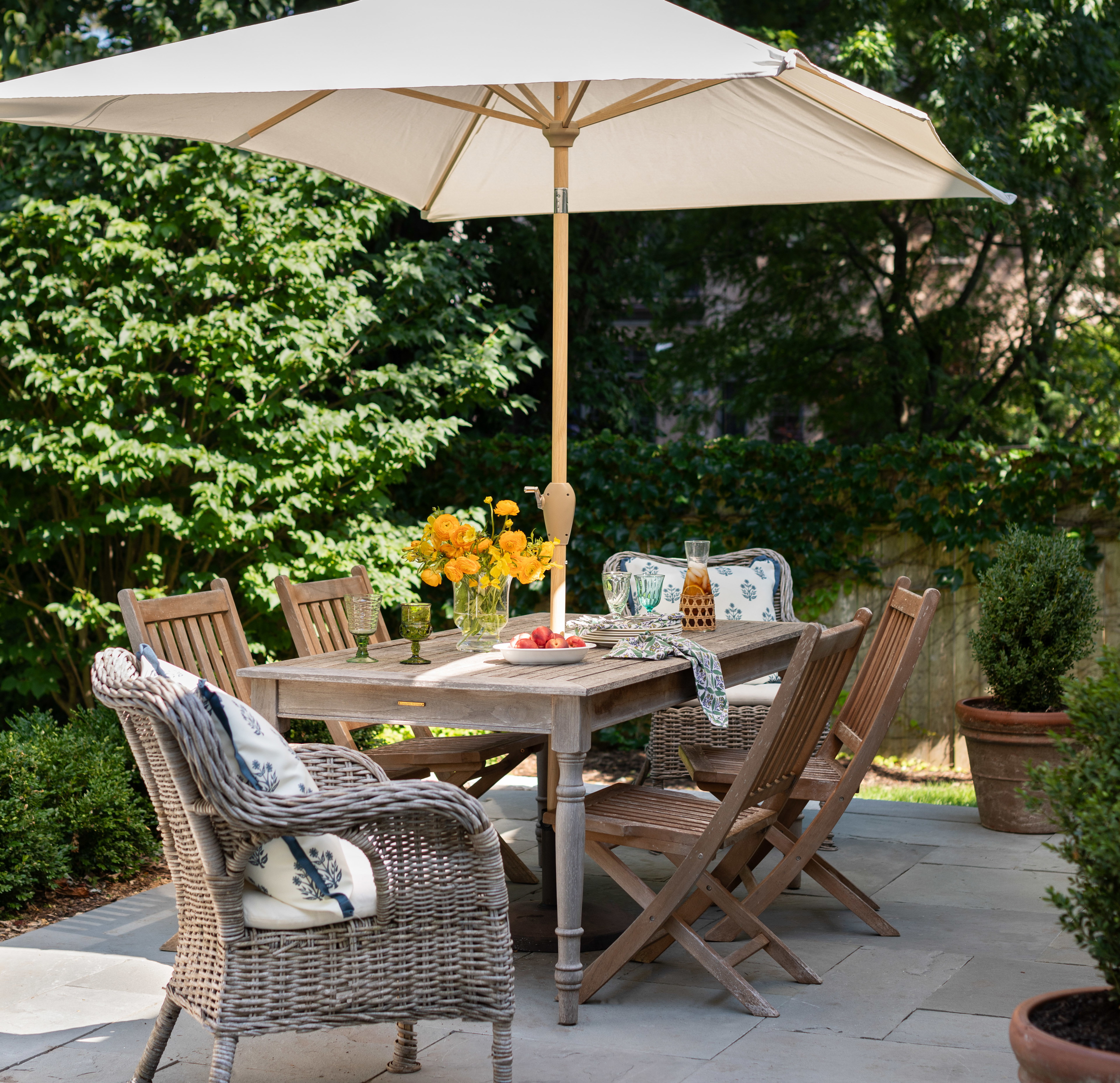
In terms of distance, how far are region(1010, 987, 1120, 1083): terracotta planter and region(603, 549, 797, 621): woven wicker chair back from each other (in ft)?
10.7

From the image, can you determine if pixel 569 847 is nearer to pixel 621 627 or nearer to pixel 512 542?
pixel 512 542

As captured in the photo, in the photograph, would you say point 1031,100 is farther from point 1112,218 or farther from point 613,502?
point 613,502

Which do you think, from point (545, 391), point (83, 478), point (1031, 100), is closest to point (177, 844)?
point (83, 478)

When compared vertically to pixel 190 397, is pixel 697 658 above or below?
below

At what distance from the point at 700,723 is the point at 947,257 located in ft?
25.9

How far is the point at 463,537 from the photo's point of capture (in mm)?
3779

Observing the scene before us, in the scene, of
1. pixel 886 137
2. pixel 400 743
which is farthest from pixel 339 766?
pixel 886 137

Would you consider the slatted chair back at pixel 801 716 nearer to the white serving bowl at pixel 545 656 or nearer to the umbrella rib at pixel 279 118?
the white serving bowl at pixel 545 656

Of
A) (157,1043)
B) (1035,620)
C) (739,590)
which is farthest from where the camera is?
(739,590)

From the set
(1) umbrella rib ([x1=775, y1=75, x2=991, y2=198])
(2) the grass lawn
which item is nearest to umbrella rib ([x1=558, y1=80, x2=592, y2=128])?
(1) umbrella rib ([x1=775, y1=75, x2=991, y2=198])

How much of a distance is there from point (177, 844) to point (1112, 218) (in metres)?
9.18

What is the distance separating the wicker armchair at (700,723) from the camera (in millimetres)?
5027

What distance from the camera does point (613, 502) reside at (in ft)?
23.6

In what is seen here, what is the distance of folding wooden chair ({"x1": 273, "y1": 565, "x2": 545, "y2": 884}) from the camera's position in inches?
165
